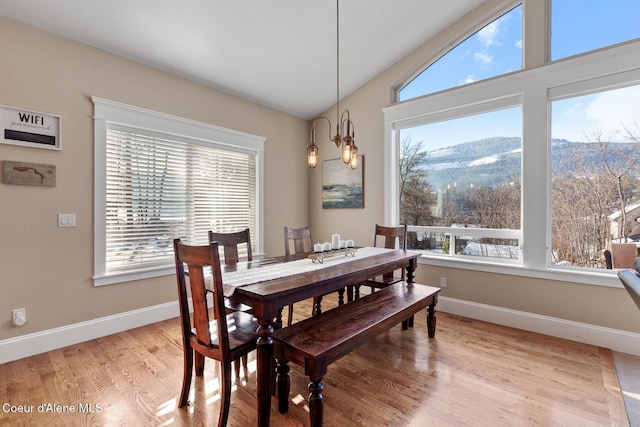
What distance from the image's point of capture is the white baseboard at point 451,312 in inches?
98.5

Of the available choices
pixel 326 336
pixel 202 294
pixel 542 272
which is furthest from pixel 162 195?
pixel 542 272

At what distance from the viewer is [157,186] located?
3289 millimetres

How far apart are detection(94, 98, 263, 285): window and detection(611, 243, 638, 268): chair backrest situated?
404 centimetres

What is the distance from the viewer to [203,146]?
145 inches

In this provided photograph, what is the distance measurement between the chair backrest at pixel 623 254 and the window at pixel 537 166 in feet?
0.21

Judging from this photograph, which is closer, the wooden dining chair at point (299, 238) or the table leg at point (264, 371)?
the table leg at point (264, 371)

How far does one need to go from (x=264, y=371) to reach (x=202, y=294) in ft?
1.83

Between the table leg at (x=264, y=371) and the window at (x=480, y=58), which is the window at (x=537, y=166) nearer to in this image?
the window at (x=480, y=58)

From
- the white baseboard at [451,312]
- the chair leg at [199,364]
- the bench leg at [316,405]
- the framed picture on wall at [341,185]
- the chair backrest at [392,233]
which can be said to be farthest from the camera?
the framed picture on wall at [341,185]

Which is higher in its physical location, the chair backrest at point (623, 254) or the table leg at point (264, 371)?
the chair backrest at point (623, 254)

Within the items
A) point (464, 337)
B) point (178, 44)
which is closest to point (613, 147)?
point (464, 337)

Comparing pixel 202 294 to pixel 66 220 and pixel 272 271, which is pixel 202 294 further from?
pixel 66 220

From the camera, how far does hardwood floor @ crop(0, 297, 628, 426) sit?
178 cm

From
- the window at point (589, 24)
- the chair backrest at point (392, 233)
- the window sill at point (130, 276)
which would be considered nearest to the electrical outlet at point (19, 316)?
the window sill at point (130, 276)
